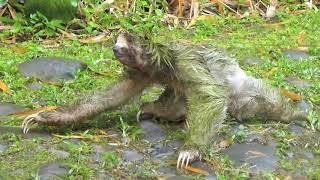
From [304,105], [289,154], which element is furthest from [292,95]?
[289,154]

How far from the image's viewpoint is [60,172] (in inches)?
152

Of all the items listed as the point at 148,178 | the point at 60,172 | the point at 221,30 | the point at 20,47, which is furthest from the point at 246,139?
the point at 221,30

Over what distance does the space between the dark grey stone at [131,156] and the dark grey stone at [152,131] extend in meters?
0.23

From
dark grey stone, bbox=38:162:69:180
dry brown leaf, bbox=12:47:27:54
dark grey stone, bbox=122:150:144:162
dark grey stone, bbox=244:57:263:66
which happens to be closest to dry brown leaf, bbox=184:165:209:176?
dark grey stone, bbox=122:150:144:162

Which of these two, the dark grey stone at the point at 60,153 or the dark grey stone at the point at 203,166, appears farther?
the dark grey stone at the point at 60,153

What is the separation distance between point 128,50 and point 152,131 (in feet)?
2.32

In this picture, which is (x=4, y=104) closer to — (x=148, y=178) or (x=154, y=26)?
(x=148, y=178)

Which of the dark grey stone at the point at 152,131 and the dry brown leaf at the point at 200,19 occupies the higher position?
the dry brown leaf at the point at 200,19

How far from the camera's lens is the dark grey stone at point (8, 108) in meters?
4.96

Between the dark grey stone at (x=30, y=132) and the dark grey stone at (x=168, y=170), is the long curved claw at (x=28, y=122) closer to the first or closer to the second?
the dark grey stone at (x=30, y=132)

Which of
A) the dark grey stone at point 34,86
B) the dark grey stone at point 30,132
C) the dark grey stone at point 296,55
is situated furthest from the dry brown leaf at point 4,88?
the dark grey stone at point 296,55

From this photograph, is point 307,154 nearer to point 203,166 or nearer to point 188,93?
point 203,166

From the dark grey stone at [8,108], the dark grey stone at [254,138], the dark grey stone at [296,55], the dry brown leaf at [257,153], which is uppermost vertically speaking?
the dark grey stone at [296,55]

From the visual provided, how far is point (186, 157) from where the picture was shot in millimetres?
3975
